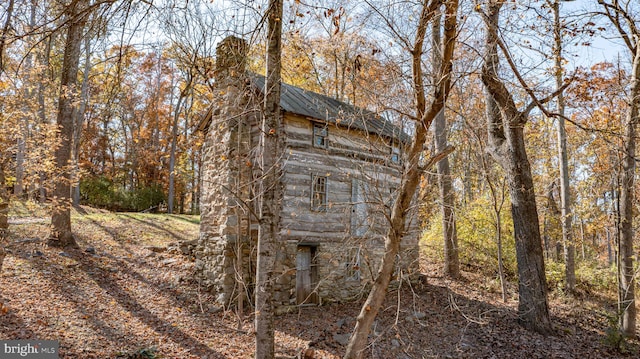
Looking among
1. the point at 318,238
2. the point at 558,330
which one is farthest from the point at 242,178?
the point at 558,330

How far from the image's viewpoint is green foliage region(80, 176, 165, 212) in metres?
21.9

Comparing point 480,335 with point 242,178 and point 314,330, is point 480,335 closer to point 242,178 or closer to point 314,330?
point 314,330

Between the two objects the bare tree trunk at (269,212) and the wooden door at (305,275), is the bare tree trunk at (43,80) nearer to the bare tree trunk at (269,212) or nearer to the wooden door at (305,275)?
the bare tree trunk at (269,212)

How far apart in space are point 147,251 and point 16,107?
5.82 m

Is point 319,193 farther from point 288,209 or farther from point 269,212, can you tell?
point 269,212

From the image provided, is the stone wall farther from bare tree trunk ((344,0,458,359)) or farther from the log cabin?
bare tree trunk ((344,0,458,359))

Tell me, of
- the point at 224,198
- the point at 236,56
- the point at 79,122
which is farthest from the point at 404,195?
the point at 79,122

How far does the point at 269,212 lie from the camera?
219 inches

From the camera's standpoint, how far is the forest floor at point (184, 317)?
731cm

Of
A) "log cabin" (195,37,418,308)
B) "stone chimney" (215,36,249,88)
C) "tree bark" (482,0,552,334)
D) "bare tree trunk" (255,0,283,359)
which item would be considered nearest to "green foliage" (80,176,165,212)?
"log cabin" (195,37,418,308)

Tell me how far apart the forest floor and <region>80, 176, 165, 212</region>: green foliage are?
9.29 metres

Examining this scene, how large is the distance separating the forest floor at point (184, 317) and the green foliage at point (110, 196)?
30.5ft

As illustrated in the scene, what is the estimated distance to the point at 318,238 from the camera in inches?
438

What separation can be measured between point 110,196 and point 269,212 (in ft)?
65.2
